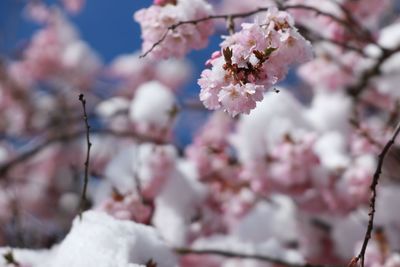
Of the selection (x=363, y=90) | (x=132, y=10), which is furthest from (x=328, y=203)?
(x=132, y=10)

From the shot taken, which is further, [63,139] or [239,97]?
[63,139]

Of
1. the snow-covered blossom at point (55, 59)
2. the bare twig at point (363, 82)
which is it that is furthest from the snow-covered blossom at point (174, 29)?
the snow-covered blossom at point (55, 59)

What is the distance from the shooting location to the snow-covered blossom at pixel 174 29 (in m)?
1.67

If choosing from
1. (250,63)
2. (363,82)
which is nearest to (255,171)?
(363,82)

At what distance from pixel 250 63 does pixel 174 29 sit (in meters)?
0.41

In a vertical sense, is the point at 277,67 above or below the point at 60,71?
below

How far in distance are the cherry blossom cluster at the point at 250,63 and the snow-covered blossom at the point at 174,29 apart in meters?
0.32

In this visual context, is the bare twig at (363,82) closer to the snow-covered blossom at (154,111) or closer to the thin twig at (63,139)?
the snow-covered blossom at (154,111)

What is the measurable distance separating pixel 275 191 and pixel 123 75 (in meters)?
3.39

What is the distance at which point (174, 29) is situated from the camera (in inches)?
65.6

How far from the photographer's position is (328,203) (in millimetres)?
2857

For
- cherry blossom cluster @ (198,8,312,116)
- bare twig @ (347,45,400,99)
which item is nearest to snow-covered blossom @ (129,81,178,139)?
bare twig @ (347,45,400,99)

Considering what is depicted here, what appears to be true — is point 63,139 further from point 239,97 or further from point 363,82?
point 239,97

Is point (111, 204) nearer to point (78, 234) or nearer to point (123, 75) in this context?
point (78, 234)
